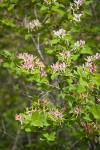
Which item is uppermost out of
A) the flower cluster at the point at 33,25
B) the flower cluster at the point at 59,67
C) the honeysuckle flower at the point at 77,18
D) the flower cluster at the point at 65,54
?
the honeysuckle flower at the point at 77,18

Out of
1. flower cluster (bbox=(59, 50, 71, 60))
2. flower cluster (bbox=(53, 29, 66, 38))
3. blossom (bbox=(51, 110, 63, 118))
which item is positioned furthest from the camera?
flower cluster (bbox=(53, 29, 66, 38))

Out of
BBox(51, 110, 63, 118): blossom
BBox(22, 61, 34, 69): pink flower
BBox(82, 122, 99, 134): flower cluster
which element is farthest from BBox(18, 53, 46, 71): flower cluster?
BBox(82, 122, 99, 134): flower cluster

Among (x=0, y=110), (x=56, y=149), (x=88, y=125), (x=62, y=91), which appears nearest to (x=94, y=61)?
(x=62, y=91)

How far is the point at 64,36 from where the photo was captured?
10.7 feet

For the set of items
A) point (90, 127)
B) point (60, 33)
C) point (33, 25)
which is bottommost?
point (90, 127)

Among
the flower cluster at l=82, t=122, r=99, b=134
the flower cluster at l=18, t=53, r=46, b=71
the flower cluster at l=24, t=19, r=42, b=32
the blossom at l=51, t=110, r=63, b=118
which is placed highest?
the flower cluster at l=24, t=19, r=42, b=32

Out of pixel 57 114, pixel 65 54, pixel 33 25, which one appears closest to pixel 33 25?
pixel 33 25

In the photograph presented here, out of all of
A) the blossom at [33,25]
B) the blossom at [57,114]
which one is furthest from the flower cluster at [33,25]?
the blossom at [57,114]

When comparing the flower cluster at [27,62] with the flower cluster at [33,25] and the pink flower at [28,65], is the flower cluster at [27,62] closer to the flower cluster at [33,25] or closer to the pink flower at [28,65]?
the pink flower at [28,65]

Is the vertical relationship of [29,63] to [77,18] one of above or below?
below

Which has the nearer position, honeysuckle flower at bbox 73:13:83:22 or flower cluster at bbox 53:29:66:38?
flower cluster at bbox 53:29:66:38

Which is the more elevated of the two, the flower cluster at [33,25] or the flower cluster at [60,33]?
the flower cluster at [33,25]

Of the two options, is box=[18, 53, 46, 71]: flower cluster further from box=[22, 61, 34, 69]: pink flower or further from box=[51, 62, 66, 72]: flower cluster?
box=[51, 62, 66, 72]: flower cluster

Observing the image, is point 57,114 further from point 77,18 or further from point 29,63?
point 77,18
